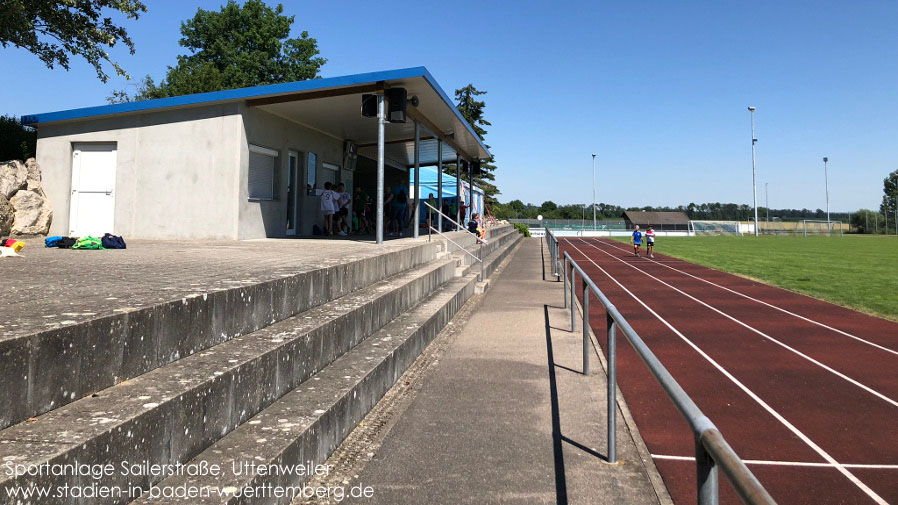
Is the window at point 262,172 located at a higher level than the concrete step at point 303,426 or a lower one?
higher

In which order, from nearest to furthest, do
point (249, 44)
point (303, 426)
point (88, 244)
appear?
point (303, 426), point (88, 244), point (249, 44)

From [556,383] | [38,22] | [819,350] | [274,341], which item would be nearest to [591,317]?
[819,350]

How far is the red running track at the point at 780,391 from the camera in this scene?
3514 millimetres

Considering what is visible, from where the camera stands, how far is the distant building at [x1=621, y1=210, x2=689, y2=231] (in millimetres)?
72125

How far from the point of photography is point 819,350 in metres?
7.06

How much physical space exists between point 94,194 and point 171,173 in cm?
221

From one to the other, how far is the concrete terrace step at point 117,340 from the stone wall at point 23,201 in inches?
365

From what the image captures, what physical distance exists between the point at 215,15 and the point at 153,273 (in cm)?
5122

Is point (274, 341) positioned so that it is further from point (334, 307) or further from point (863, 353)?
point (863, 353)

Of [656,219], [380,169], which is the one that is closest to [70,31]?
[380,169]

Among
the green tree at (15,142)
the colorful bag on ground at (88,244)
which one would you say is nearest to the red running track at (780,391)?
the colorful bag on ground at (88,244)

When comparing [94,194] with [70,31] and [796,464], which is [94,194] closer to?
[70,31]

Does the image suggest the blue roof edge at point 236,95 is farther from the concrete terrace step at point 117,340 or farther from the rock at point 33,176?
the concrete terrace step at point 117,340

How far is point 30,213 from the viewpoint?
35.9ft
